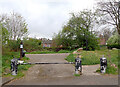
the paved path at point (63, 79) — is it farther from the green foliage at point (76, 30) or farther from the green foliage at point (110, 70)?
the green foliage at point (76, 30)

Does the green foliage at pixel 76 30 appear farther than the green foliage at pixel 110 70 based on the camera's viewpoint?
Yes

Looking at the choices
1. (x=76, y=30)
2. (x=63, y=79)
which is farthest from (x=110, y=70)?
(x=76, y=30)

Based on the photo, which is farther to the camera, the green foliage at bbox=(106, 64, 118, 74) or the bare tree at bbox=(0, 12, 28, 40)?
the bare tree at bbox=(0, 12, 28, 40)

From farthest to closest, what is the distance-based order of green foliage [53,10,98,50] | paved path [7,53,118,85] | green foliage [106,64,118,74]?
green foliage [53,10,98,50] < green foliage [106,64,118,74] < paved path [7,53,118,85]

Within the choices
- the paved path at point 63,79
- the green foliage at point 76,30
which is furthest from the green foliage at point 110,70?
the green foliage at point 76,30

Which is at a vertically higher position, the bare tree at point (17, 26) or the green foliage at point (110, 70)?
the bare tree at point (17, 26)

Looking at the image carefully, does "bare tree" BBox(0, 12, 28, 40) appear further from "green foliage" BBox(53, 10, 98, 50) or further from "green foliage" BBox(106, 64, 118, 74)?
"green foliage" BBox(106, 64, 118, 74)

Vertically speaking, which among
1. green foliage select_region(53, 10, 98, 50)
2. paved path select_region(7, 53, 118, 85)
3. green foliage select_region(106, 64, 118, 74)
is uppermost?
green foliage select_region(53, 10, 98, 50)

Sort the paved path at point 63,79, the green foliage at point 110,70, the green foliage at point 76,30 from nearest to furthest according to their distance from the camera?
the paved path at point 63,79
the green foliage at point 110,70
the green foliage at point 76,30

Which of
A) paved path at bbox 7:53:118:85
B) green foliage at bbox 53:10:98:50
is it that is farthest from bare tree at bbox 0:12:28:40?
paved path at bbox 7:53:118:85

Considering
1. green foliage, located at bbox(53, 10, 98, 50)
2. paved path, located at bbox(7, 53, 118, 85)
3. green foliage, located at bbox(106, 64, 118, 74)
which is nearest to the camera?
paved path, located at bbox(7, 53, 118, 85)

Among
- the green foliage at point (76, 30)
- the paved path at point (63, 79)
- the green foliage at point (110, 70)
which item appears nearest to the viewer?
the paved path at point (63, 79)

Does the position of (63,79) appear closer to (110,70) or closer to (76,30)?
(110,70)

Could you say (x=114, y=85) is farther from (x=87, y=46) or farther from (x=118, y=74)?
(x=87, y=46)
